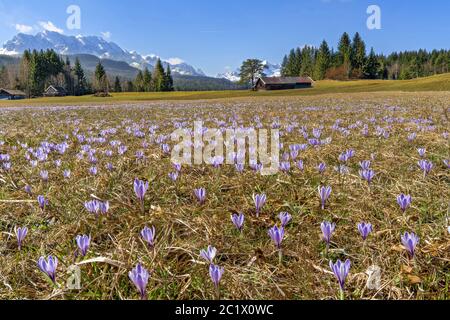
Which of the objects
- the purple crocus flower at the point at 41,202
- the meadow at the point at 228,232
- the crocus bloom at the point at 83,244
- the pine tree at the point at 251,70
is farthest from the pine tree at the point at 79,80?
the crocus bloom at the point at 83,244

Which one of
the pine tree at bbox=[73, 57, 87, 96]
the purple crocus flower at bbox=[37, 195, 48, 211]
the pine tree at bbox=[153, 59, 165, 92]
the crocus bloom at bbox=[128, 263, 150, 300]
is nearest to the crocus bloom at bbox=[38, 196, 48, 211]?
the purple crocus flower at bbox=[37, 195, 48, 211]

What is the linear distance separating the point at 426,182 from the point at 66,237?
2939 millimetres

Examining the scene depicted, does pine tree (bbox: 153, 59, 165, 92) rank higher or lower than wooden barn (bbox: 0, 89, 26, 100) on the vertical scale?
higher

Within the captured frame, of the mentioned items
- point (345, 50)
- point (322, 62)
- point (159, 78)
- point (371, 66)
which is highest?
point (345, 50)

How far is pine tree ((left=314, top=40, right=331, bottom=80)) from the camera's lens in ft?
383

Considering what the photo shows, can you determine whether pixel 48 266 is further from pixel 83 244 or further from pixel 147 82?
pixel 147 82

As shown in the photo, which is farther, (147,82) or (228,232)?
(147,82)

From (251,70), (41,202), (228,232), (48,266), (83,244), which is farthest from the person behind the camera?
(251,70)

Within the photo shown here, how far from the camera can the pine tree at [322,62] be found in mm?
116812

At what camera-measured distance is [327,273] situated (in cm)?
176

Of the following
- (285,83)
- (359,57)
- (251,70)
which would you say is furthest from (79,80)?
(359,57)

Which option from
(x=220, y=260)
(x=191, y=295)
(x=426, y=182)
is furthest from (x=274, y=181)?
(x=191, y=295)

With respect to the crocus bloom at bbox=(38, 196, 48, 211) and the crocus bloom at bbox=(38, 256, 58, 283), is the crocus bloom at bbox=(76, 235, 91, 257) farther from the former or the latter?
the crocus bloom at bbox=(38, 196, 48, 211)

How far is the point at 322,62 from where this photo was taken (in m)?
117
